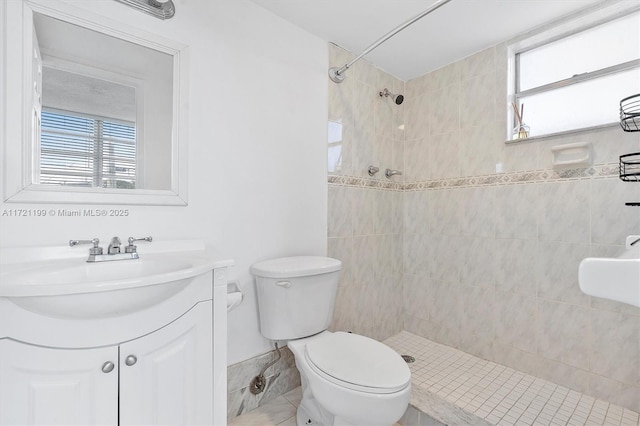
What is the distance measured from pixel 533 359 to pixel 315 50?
230cm

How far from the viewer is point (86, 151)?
3.92 ft

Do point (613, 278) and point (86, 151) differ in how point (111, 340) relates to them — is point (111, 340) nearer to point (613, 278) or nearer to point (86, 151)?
point (86, 151)

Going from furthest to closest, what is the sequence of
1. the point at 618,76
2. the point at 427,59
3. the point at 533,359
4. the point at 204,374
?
1. the point at 427,59
2. the point at 533,359
3. the point at 618,76
4. the point at 204,374

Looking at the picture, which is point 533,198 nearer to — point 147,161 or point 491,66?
point 491,66

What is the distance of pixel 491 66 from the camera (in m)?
1.98

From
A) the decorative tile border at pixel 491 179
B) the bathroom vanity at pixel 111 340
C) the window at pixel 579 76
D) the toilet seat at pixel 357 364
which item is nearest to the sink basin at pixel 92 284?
the bathroom vanity at pixel 111 340

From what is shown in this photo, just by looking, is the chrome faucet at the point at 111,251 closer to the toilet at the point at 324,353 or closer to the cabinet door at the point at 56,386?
the cabinet door at the point at 56,386

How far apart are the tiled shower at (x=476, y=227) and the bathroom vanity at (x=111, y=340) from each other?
40.2 inches

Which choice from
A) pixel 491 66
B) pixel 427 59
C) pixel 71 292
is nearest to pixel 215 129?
pixel 71 292

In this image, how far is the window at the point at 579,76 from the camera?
159 centimetres

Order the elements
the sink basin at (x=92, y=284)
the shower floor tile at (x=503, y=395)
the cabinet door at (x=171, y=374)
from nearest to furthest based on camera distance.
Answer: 1. the sink basin at (x=92, y=284)
2. the cabinet door at (x=171, y=374)
3. the shower floor tile at (x=503, y=395)

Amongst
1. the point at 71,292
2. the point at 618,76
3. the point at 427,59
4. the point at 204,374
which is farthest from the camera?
the point at 427,59

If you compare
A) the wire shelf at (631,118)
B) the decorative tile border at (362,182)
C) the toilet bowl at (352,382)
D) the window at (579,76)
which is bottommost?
the toilet bowl at (352,382)

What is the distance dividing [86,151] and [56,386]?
33.2 inches
